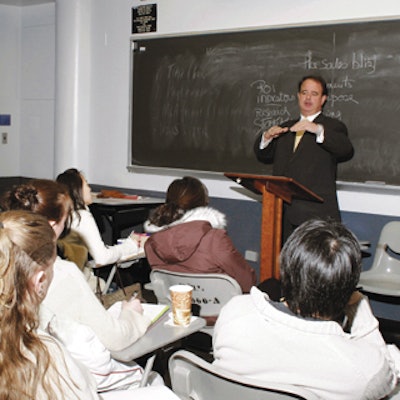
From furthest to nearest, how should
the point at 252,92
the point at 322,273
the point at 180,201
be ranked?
the point at 252,92 → the point at 180,201 → the point at 322,273

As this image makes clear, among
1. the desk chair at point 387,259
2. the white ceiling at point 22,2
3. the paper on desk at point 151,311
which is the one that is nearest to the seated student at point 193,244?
the paper on desk at point 151,311

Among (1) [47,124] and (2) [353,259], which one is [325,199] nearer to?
(2) [353,259]

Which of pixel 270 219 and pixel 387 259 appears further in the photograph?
pixel 387 259

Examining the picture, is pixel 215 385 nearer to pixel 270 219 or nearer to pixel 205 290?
pixel 205 290

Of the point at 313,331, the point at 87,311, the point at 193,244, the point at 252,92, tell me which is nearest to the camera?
the point at 313,331

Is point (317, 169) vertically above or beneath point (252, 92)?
beneath

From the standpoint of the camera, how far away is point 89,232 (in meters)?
3.26

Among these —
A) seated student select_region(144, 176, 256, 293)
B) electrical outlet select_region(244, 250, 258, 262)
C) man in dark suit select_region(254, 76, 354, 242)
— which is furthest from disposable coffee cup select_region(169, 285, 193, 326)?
electrical outlet select_region(244, 250, 258, 262)

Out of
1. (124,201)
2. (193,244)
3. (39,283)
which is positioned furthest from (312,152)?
(39,283)

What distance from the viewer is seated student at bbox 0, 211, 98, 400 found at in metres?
1.16

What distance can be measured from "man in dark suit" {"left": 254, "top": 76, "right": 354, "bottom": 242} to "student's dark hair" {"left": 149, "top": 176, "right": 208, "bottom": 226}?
100 centimetres

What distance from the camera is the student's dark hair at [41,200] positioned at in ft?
7.26

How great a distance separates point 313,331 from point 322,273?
18 cm

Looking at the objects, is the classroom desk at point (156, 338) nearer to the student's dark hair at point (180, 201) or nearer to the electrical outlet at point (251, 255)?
the student's dark hair at point (180, 201)
